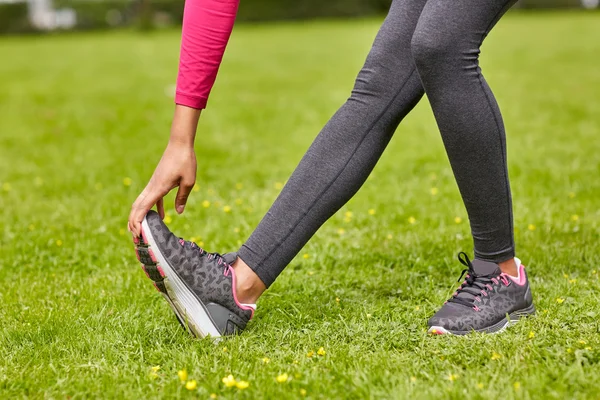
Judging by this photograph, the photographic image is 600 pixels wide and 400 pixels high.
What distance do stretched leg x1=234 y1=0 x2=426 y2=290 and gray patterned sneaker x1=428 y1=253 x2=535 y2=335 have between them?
0.45 metres

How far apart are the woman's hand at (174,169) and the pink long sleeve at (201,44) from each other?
0.05m

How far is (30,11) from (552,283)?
102 feet

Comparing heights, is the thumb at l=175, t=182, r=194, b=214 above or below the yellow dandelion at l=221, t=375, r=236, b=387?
above

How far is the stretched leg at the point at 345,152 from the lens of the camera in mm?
2232

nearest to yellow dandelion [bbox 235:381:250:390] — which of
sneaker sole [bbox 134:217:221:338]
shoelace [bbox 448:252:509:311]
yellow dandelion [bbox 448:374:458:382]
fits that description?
sneaker sole [bbox 134:217:221:338]

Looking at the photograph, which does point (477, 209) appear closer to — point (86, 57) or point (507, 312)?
point (507, 312)

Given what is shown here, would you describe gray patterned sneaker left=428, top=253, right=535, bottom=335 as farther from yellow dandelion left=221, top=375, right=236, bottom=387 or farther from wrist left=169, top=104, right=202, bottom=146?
wrist left=169, top=104, right=202, bottom=146

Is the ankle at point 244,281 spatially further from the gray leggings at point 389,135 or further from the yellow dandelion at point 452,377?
the yellow dandelion at point 452,377

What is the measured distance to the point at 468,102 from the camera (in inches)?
83.1

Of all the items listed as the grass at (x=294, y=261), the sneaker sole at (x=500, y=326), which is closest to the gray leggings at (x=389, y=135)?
the sneaker sole at (x=500, y=326)

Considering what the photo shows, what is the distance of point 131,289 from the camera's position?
9.20 feet

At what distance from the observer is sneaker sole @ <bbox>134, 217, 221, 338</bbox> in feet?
6.93

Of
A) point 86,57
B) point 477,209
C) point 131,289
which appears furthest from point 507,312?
point 86,57

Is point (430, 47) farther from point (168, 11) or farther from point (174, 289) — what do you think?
point (168, 11)
